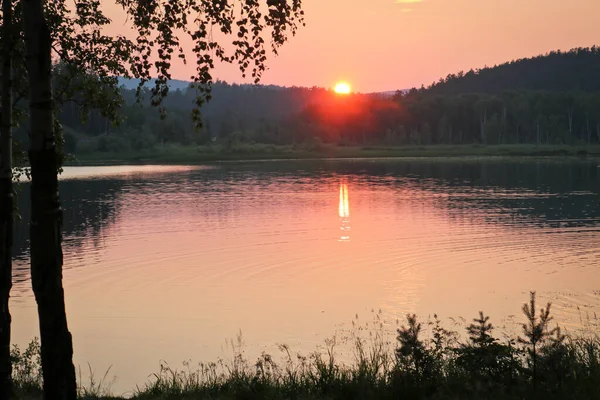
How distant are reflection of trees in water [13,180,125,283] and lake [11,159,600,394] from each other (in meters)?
0.20

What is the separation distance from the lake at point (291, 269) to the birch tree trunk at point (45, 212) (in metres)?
7.43

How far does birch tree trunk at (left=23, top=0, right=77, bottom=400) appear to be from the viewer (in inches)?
347

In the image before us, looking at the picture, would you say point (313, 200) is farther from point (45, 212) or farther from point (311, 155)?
point (311, 155)

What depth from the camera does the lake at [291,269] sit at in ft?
69.7

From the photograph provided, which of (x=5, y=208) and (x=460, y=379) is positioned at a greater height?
(x=5, y=208)

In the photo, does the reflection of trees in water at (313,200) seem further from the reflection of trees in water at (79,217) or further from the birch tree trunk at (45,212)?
the birch tree trunk at (45,212)

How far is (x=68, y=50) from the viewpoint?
12891 millimetres

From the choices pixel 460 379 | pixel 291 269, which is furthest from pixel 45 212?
pixel 291 269

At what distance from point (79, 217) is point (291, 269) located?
25631 mm

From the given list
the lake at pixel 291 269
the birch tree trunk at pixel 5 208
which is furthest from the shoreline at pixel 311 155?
the birch tree trunk at pixel 5 208

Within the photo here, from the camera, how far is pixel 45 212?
349 inches

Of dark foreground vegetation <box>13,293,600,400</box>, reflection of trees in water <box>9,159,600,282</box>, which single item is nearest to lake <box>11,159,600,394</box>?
reflection of trees in water <box>9,159,600,282</box>

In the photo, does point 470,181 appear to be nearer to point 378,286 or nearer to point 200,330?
point 378,286

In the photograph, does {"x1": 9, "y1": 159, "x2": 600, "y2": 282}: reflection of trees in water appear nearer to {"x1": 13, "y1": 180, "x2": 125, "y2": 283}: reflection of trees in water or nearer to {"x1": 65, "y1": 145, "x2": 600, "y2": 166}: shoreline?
{"x1": 13, "y1": 180, "x2": 125, "y2": 283}: reflection of trees in water
